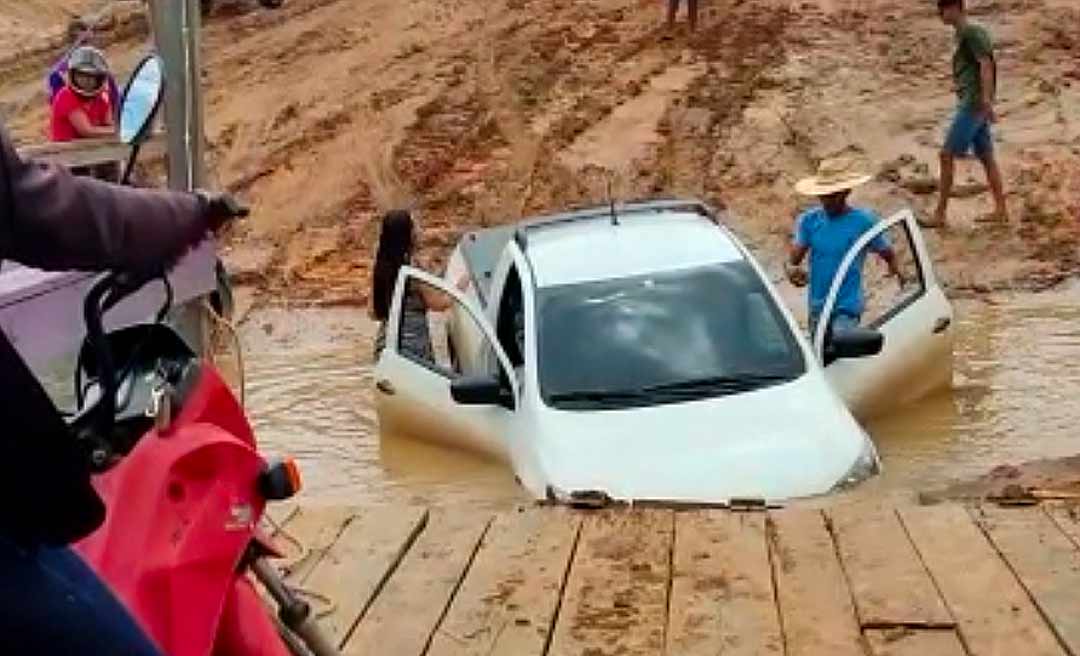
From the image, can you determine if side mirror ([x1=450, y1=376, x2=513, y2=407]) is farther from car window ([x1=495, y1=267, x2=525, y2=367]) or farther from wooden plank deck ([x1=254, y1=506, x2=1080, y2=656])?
wooden plank deck ([x1=254, y1=506, x2=1080, y2=656])

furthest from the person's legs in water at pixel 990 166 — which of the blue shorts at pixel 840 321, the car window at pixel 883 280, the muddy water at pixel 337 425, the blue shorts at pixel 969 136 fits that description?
the blue shorts at pixel 840 321

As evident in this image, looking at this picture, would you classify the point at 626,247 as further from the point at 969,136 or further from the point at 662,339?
the point at 969,136

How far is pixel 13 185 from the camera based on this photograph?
2451 mm

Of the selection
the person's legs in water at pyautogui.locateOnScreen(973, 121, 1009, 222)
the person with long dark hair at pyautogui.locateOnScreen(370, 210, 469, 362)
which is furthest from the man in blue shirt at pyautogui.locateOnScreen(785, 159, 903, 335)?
the person's legs in water at pyautogui.locateOnScreen(973, 121, 1009, 222)

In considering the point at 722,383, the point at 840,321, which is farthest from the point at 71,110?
the point at 722,383

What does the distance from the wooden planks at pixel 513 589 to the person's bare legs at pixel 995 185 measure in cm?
1149

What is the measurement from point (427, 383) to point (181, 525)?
716cm

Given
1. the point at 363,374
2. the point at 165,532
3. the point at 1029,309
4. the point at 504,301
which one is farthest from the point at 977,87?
the point at 165,532

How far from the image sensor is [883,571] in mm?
5430

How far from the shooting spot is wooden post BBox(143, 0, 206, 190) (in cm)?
694

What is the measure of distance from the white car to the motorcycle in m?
3.78

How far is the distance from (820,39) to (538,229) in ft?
47.9

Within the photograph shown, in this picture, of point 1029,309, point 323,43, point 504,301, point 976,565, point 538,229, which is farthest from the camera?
point 323,43

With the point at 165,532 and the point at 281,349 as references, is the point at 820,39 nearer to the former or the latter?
the point at 281,349
